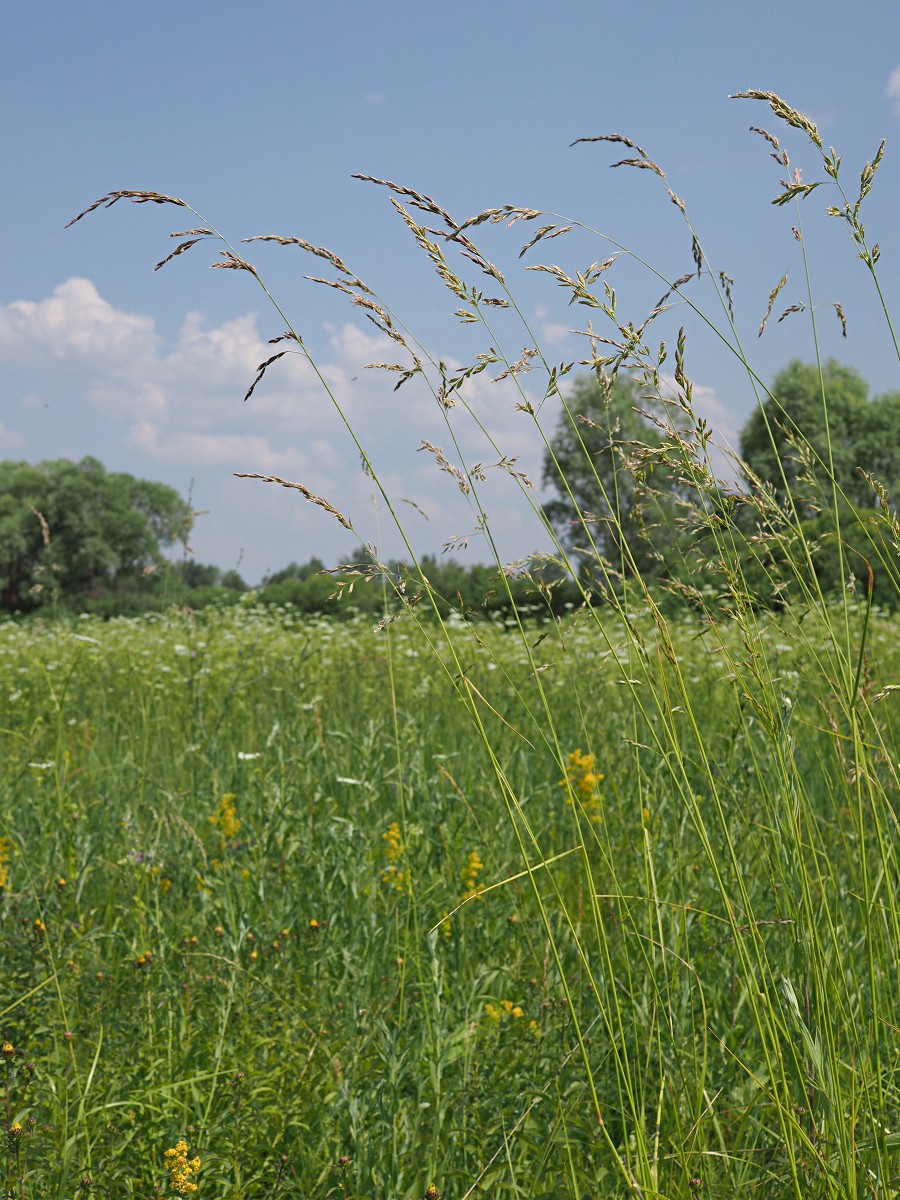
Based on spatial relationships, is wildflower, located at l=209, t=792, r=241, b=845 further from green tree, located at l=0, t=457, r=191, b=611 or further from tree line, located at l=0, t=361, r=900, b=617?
green tree, located at l=0, t=457, r=191, b=611

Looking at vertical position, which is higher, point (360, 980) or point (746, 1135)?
point (360, 980)

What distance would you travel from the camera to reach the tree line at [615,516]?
1.64 meters

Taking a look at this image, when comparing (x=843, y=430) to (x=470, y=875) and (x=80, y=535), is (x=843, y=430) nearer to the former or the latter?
(x=470, y=875)

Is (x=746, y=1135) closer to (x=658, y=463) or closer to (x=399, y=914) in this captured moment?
(x=399, y=914)

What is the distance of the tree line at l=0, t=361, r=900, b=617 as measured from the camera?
1641 mm

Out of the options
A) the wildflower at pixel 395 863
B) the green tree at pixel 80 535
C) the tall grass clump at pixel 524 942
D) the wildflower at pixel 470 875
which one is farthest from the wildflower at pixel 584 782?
the green tree at pixel 80 535

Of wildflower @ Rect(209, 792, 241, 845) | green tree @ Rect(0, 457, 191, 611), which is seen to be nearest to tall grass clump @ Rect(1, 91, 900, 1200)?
wildflower @ Rect(209, 792, 241, 845)

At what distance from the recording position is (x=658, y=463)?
1597mm

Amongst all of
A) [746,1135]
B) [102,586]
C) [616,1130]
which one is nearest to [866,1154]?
[746,1135]

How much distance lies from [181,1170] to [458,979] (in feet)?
2.96

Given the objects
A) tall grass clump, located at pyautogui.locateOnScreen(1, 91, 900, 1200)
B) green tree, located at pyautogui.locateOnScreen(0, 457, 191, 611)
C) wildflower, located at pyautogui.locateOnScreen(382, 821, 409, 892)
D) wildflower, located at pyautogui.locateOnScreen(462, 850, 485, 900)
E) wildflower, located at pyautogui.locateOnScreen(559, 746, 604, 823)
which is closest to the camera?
tall grass clump, located at pyautogui.locateOnScreen(1, 91, 900, 1200)

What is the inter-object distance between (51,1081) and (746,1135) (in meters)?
1.34

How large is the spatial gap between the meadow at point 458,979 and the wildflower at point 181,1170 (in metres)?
0.05

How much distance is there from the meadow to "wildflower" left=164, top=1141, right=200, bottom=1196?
5cm
